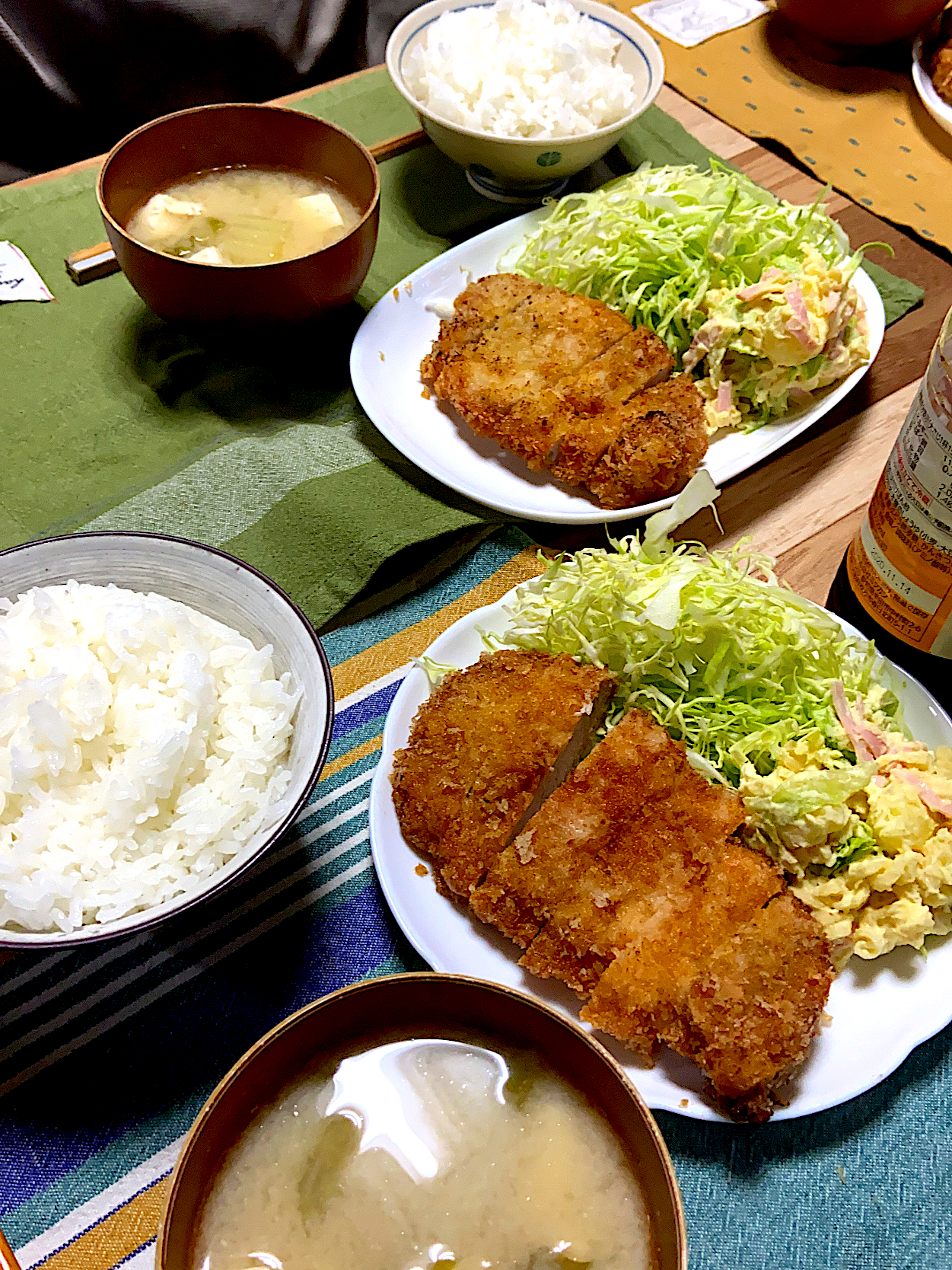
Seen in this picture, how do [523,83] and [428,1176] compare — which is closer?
[428,1176]

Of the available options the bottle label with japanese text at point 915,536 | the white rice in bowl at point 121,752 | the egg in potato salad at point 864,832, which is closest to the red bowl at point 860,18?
the bottle label with japanese text at point 915,536

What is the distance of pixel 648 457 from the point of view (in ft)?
6.73

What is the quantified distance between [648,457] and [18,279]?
168 cm

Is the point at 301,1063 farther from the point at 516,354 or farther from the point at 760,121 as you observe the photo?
Answer: the point at 760,121

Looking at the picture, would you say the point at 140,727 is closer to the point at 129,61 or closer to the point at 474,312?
the point at 474,312

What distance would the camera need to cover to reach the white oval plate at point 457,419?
2.09 meters

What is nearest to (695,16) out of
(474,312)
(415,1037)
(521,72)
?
(521,72)

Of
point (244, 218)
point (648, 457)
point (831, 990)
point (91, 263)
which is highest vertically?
point (244, 218)

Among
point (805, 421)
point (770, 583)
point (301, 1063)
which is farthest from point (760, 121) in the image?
point (301, 1063)

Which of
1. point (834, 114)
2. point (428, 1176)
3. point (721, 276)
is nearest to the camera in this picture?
point (428, 1176)

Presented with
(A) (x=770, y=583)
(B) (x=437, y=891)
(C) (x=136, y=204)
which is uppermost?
(C) (x=136, y=204)

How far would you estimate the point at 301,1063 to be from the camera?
1.17 metres

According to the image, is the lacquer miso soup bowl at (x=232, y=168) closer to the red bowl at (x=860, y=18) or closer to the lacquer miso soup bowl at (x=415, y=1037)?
the lacquer miso soup bowl at (x=415, y=1037)

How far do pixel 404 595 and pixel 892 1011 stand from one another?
3.80ft
